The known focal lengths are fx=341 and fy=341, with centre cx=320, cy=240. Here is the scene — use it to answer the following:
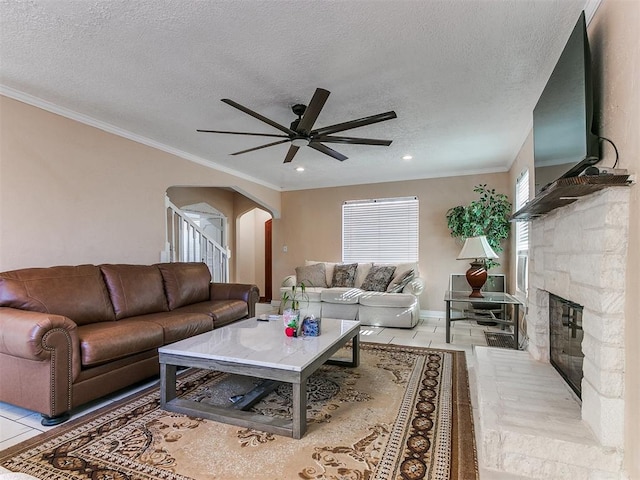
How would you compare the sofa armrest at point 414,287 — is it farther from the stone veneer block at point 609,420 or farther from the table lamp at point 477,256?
the stone veneer block at point 609,420

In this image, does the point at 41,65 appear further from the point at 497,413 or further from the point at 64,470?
the point at 497,413

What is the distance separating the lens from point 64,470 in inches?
67.5

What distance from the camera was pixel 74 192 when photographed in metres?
3.35

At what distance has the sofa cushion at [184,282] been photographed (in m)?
3.82

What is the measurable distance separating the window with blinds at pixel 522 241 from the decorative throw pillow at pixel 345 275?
2500 millimetres

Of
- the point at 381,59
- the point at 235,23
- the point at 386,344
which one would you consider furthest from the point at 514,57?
the point at 386,344

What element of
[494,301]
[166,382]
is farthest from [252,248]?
[166,382]

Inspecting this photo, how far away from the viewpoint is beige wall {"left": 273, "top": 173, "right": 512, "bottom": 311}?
5.71 metres

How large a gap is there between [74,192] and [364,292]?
3.97 metres

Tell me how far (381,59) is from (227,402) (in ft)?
8.84

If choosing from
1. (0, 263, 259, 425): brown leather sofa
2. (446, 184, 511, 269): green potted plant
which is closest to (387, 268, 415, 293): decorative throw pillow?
(446, 184, 511, 269): green potted plant

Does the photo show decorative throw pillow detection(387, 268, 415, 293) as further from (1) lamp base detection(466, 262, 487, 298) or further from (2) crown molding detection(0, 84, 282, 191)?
(2) crown molding detection(0, 84, 282, 191)

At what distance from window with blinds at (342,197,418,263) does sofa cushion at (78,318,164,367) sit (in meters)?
4.21

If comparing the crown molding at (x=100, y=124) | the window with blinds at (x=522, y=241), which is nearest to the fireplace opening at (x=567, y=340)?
the window with blinds at (x=522, y=241)
